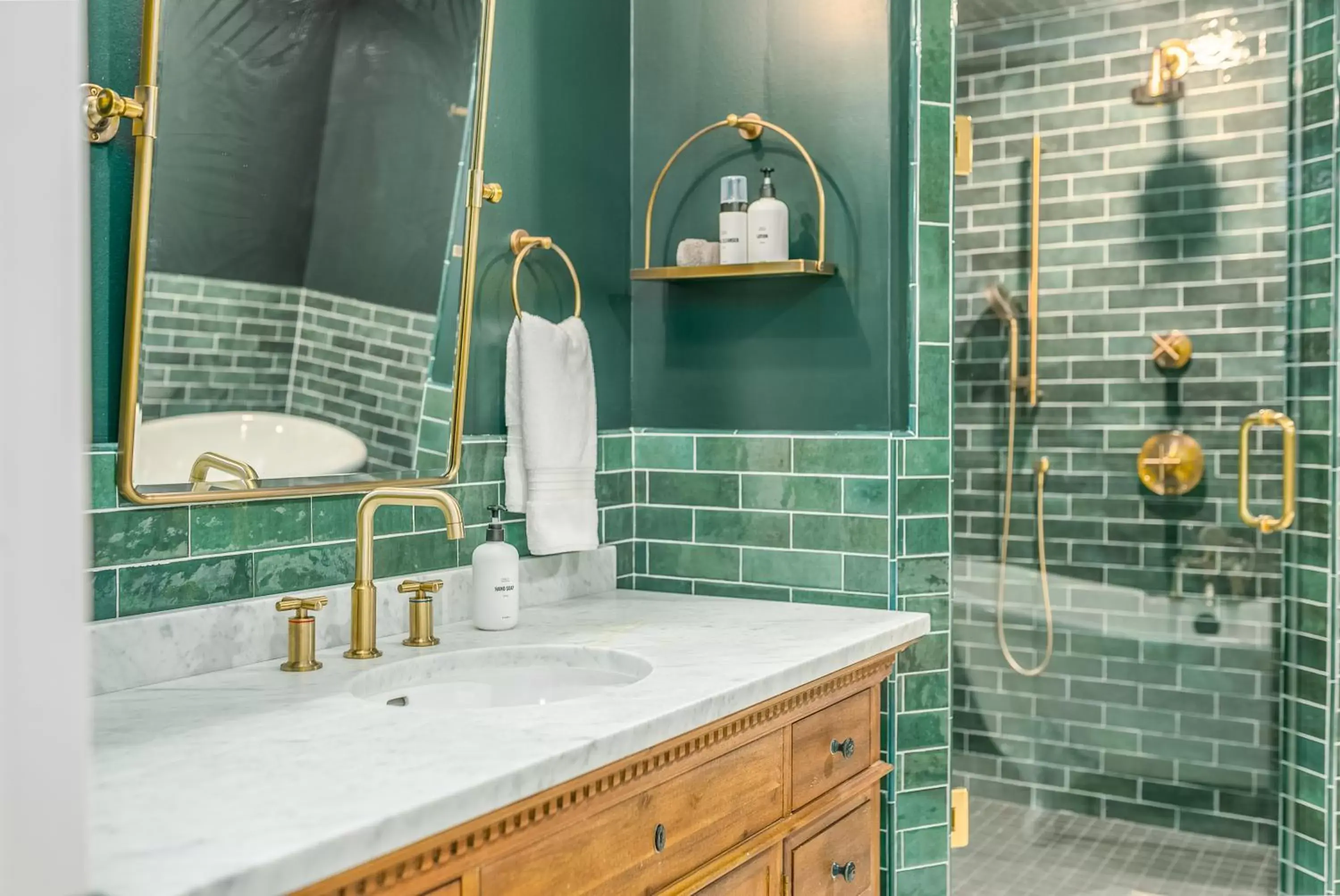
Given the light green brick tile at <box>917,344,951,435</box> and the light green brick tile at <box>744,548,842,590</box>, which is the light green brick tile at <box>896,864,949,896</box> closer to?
the light green brick tile at <box>744,548,842,590</box>

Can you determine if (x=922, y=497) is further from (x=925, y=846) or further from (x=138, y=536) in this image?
(x=138, y=536)

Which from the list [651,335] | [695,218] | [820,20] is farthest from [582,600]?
[820,20]

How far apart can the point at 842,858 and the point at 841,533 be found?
2.15 ft

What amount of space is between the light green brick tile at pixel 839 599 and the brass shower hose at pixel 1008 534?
3.07 feet

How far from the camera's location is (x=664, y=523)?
2598mm

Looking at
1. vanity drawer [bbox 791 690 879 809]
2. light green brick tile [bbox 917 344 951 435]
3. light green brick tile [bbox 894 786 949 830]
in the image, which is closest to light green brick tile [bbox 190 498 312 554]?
vanity drawer [bbox 791 690 879 809]

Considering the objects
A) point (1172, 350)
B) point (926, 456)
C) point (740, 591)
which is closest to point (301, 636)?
point (740, 591)

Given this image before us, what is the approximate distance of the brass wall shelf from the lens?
2.32m

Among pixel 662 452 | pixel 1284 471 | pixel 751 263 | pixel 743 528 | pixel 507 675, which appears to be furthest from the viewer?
pixel 1284 471

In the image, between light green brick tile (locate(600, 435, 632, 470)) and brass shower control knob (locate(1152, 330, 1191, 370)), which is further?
brass shower control knob (locate(1152, 330, 1191, 370))

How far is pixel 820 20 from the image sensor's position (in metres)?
2.42

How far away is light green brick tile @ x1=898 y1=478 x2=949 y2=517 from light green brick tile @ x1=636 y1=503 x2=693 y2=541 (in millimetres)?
456

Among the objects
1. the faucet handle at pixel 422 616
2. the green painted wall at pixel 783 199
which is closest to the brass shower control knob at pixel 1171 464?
the green painted wall at pixel 783 199

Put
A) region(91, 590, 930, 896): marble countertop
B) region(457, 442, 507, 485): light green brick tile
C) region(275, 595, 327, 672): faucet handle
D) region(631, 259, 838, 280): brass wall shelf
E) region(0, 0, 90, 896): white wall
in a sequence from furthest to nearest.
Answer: region(631, 259, 838, 280): brass wall shelf
region(457, 442, 507, 485): light green brick tile
region(275, 595, 327, 672): faucet handle
region(91, 590, 930, 896): marble countertop
region(0, 0, 90, 896): white wall
